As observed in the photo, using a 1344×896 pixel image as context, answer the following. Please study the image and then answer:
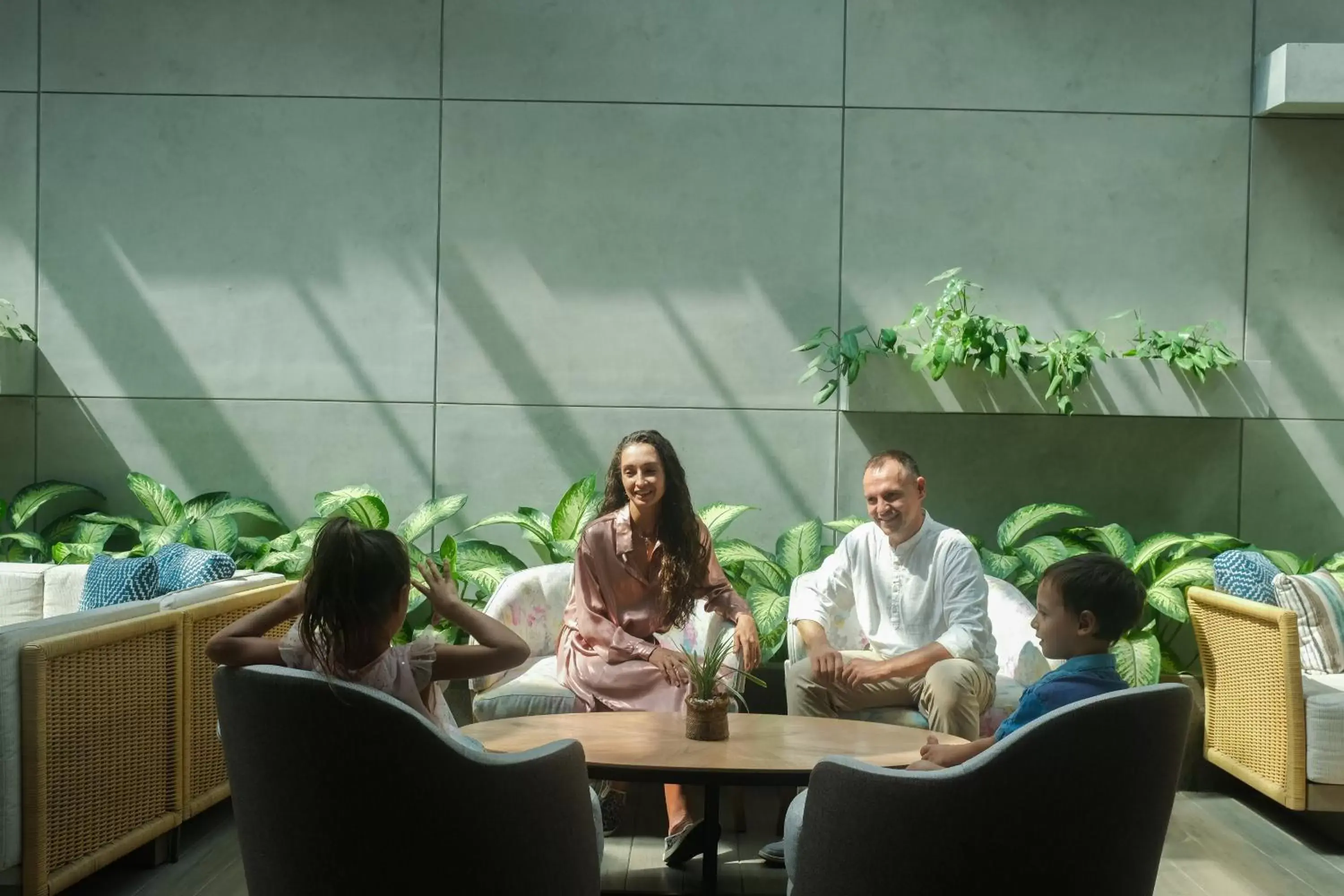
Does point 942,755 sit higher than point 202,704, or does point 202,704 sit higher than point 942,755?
point 942,755

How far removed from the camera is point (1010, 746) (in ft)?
6.07

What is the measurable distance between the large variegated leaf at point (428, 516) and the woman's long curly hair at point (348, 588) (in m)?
2.48

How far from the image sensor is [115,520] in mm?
4855

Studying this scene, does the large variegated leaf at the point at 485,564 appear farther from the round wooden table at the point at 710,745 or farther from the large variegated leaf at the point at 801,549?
the round wooden table at the point at 710,745

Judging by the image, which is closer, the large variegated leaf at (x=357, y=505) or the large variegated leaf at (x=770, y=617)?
the large variegated leaf at (x=770, y=617)

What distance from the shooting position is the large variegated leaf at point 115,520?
4.83 meters

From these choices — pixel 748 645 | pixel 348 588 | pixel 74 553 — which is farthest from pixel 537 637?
pixel 348 588

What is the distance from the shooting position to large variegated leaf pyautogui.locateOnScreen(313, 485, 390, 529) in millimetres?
4688

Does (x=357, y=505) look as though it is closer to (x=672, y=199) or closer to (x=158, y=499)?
(x=158, y=499)

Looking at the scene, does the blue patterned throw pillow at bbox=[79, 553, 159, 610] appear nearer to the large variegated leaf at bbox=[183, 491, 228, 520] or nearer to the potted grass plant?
the large variegated leaf at bbox=[183, 491, 228, 520]

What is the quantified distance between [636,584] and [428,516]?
4.15 feet

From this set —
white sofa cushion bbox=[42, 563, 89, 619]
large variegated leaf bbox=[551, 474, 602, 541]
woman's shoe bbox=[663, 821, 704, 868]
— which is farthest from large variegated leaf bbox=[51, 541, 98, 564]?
woman's shoe bbox=[663, 821, 704, 868]

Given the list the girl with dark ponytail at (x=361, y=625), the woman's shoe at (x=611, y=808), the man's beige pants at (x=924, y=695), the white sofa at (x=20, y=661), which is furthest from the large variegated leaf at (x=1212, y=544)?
the white sofa at (x=20, y=661)

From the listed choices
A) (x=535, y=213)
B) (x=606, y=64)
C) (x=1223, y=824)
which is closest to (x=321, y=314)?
(x=535, y=213)
